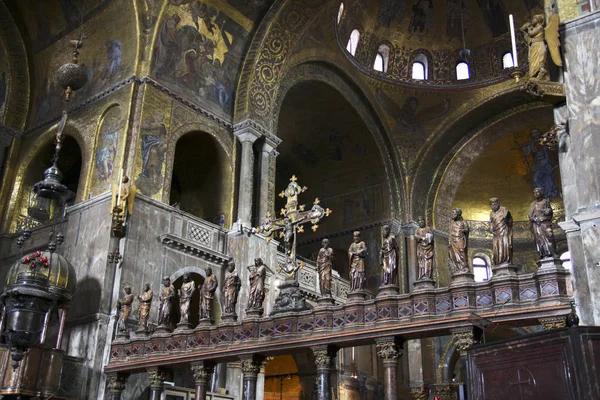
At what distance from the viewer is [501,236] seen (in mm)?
8945

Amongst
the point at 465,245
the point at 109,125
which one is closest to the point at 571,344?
the point at 465,245

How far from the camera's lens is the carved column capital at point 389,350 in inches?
365

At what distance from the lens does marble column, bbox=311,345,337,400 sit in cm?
968

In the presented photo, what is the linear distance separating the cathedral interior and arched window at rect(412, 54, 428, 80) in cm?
7

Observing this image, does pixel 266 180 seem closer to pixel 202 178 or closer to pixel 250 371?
pixel 202 178

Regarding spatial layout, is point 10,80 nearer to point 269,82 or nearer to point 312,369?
point 269,82

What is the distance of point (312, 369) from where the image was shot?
14.6m

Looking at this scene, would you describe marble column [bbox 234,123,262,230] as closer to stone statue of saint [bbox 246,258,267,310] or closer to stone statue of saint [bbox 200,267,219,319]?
stone statue of saint [bbox 200,267,219,319]

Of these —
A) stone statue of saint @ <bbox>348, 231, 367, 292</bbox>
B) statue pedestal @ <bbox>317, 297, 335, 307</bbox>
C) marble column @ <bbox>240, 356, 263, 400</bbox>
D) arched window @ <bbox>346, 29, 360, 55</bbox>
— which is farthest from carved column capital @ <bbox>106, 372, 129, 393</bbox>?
arched window @ <bbox>346, 29, 360, 55</bbox>

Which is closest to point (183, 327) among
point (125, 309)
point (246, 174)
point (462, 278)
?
point (125, 309)

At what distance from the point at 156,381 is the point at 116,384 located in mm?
1031

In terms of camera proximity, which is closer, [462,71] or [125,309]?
[125,309]

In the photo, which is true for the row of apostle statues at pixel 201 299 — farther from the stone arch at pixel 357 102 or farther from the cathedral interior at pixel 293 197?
the stone arch at pixel 357 102

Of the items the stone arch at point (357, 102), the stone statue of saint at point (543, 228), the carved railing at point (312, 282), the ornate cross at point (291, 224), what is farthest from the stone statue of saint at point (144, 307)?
the stone statue of saint at point (543, 228)
